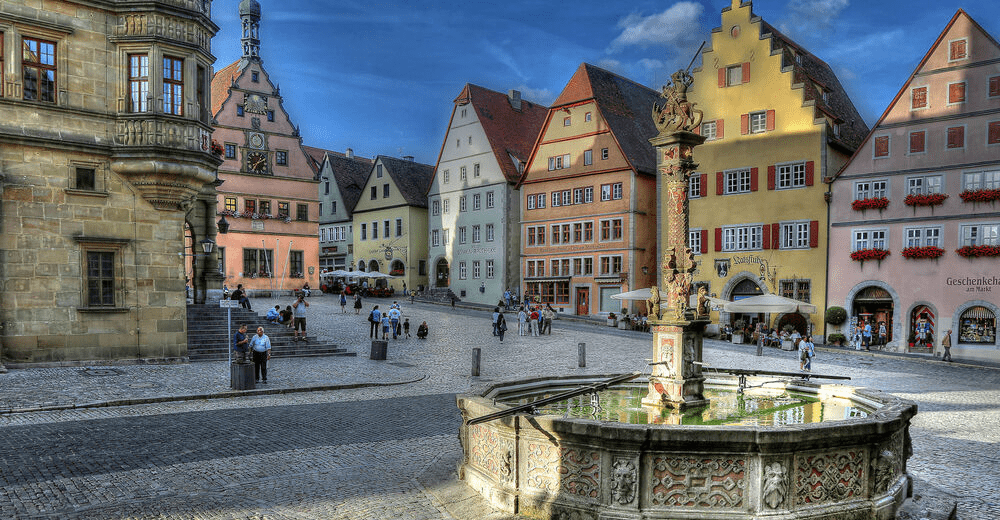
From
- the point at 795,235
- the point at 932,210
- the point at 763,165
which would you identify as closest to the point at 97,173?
the point at 763,165

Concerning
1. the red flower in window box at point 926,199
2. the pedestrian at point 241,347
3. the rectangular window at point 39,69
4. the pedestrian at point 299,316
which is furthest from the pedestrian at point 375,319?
the red flower in window box at point 926,199

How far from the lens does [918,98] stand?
33.4 m

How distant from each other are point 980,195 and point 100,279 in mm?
33766

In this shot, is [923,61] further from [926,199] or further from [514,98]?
[514,98]

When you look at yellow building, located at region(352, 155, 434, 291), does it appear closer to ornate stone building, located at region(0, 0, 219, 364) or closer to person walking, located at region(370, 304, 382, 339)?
person walking, located at region(370, 304, 382, 339)

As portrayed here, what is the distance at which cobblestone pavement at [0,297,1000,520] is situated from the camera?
25.9 ft

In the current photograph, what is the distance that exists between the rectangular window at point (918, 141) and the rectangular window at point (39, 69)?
34.3m

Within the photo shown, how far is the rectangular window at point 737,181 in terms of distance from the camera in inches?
1533

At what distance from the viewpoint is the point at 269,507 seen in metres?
7.72

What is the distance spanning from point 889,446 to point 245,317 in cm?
2375

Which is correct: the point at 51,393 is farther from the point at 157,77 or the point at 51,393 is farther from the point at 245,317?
the point at 245,317

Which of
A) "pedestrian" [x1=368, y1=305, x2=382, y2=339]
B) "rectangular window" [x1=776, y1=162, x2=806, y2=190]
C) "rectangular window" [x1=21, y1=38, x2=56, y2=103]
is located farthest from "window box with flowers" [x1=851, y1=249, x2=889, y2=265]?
"rectangular window" [x1=21, y1=38, x2=56, y2=103]

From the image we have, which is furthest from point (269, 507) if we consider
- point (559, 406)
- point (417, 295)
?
point (417, 295)

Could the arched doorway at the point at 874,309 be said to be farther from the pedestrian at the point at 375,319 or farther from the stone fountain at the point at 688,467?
the stone fountain at the point at 688,467
